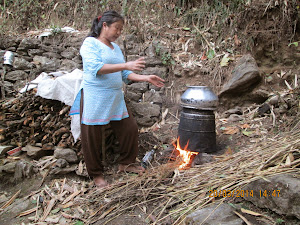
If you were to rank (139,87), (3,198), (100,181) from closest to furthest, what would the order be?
(100,181), (3,198), (139,87)

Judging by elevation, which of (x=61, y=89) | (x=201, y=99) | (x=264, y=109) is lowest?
(x=264, y=109)

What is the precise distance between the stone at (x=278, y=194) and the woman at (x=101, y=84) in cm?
165

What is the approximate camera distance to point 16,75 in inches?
212

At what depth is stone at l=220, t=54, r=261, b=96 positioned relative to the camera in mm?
4582

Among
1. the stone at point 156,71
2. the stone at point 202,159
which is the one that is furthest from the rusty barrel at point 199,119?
the stone at point 156,71

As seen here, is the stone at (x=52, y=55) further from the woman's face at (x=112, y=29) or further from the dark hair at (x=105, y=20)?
the woman's face at (x=112, y=29)

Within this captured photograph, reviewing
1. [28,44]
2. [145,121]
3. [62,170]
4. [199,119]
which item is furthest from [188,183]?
[28,44]

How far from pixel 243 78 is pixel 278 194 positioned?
3117 millimetres

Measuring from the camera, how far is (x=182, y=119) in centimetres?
Result: 347

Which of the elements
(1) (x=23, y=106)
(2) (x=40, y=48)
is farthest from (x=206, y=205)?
(2) (x=40, y=48)

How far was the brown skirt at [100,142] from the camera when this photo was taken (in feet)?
9.85

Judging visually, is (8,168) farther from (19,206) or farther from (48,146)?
(19,206)

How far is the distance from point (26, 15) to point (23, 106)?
4592 mm

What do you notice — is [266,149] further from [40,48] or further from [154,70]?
[40,48]
